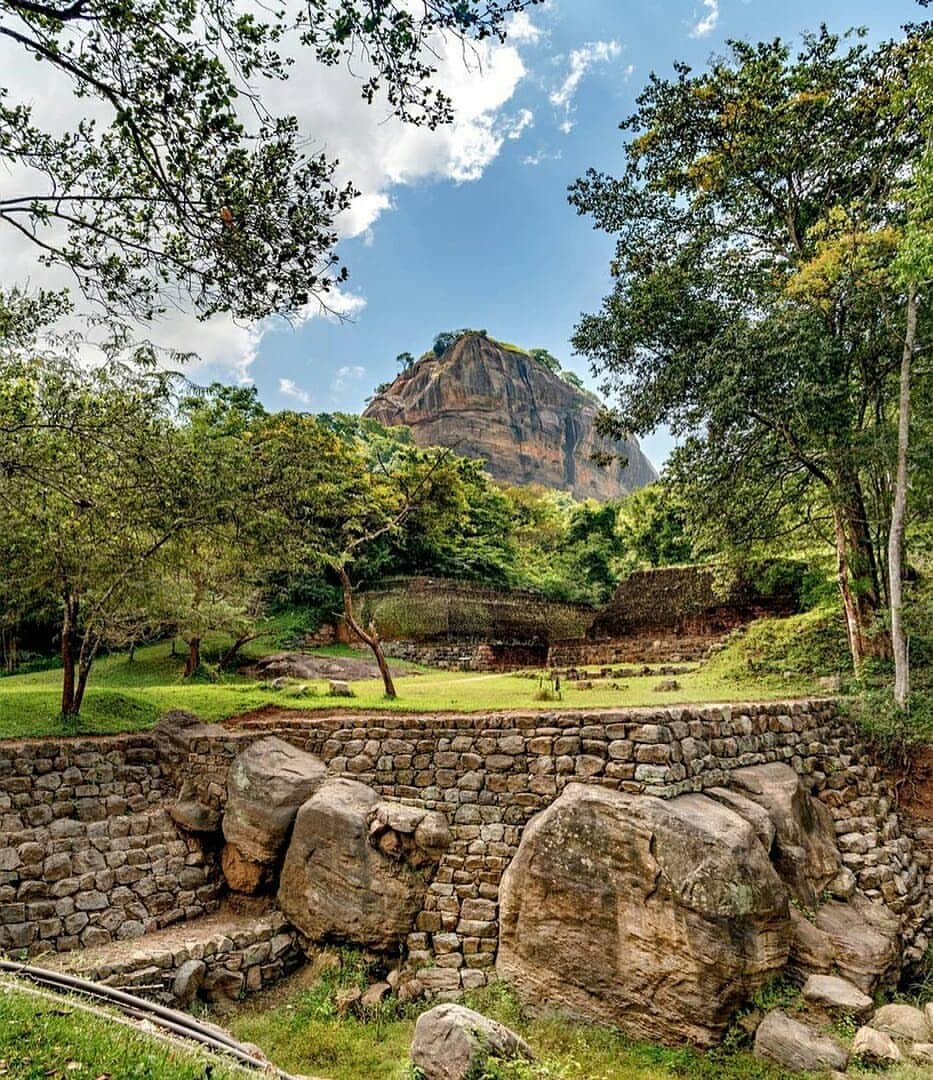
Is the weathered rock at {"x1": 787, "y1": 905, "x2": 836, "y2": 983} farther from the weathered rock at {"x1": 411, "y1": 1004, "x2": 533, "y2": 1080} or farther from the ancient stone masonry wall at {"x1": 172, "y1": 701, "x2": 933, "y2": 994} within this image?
the weathered rock at {"x1": 411, "y1": 1004, "x2": 533, "y2": 1080}

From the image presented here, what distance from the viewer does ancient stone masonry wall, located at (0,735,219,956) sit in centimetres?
733

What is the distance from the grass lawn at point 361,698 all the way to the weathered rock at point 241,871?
8.86ft

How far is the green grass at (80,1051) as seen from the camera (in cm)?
323

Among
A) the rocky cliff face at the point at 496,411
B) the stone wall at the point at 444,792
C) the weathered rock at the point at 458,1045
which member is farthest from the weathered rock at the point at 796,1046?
the rocky cliff face at the point at 496,411

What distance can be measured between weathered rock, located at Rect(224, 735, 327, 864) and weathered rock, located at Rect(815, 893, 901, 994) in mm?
6299

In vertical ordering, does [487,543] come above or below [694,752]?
above

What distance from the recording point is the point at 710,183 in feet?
41.1

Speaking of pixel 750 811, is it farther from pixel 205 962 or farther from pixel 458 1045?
pixel 205 962

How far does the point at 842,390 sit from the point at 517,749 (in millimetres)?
7985

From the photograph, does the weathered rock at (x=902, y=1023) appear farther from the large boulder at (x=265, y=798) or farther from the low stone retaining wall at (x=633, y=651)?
the low stone retaining wall at (x=633, y=651)

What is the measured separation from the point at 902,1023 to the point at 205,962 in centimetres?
725

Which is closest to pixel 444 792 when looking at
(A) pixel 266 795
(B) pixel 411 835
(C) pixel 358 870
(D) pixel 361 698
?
(B) pixel 411 835

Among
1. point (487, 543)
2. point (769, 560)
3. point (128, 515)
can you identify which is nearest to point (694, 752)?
point (128, 515)

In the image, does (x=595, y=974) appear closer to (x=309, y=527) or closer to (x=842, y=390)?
(x=309, y=527)
